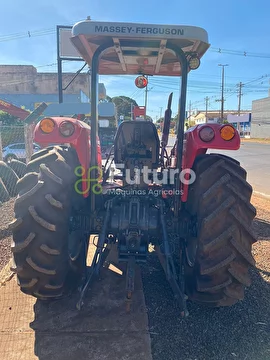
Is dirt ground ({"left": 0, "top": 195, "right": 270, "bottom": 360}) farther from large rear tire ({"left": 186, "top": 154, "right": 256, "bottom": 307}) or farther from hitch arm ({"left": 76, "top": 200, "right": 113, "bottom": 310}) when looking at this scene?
hitch arm ({"left": 76, "top": 200, "right": 113, "bottom": 310})

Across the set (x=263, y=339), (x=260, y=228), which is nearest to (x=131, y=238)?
(x=263, y=339)

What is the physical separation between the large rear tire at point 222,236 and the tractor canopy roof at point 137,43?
1.11m

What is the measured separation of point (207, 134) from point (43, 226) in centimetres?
162

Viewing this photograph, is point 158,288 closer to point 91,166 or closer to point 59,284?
point 59,284

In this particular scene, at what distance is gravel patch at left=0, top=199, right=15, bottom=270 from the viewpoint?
4.36m

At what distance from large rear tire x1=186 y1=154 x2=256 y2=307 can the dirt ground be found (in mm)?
280

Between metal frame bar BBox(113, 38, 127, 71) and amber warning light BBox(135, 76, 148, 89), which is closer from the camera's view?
metal frame bar BBox(113, 38, 127, 71)

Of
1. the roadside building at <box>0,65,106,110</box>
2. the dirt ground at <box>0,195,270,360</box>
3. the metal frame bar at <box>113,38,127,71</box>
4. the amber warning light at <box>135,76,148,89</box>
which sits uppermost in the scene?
the roadside building at <box>0,65,106,110</box>

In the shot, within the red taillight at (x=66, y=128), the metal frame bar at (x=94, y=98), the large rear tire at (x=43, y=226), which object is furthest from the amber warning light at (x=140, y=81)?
the large rear tire at (x=43, y=226)

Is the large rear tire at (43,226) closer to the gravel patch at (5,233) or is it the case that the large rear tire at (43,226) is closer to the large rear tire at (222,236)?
the large rear tire at (222,236)

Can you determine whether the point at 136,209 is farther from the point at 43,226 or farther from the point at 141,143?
the point at 141,143

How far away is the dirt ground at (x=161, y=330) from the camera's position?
2520mm

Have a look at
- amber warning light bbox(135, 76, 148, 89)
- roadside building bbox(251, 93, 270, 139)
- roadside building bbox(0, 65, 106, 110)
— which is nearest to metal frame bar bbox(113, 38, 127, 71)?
amber warning light bbox(135, 76, 148, 89)

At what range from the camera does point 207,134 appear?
2775mm
